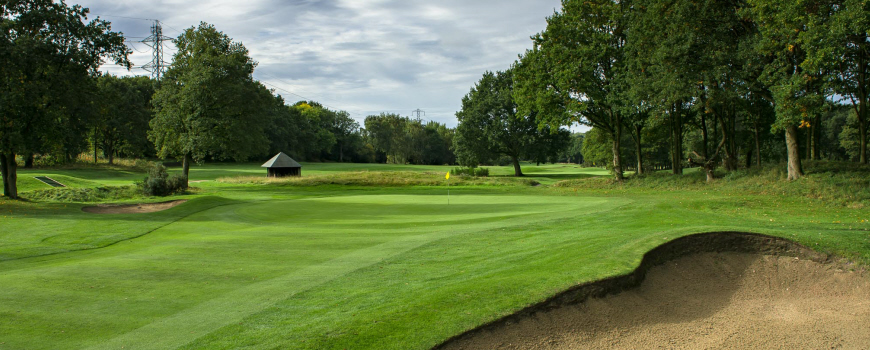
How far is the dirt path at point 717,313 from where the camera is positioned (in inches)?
219

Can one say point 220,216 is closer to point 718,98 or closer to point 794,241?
point 794,241

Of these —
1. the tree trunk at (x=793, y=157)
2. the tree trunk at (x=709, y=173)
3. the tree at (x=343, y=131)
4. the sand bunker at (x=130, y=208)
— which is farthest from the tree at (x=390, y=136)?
the tree trunk at (x=793, y=157)

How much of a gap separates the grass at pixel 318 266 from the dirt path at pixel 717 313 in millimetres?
393

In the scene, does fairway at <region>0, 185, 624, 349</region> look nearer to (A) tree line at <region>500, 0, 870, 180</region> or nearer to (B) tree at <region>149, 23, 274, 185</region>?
(A) tree line at <region>500, 0, 870, 180</region>

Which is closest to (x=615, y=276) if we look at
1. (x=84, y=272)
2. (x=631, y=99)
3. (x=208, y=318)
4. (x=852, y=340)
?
(x=852, y=340)

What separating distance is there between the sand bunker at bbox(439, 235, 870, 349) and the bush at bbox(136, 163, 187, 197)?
31396 millimetres

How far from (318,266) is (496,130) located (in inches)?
1879

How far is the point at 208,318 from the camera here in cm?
629

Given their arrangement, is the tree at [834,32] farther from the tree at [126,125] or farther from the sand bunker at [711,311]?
the tree at [126,125]

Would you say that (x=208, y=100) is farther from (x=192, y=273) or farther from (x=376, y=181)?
(x=192, y=273)

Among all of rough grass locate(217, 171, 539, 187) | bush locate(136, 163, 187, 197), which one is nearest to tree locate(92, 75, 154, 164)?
rough grass locate(217, 171, 539, 187)

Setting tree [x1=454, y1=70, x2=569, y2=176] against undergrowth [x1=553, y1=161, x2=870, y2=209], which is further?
tree [x1=454, y1=70, x2=569, y2=176]

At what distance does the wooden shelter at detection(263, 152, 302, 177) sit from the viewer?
49.9 metres

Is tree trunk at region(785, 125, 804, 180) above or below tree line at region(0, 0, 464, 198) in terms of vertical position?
below
